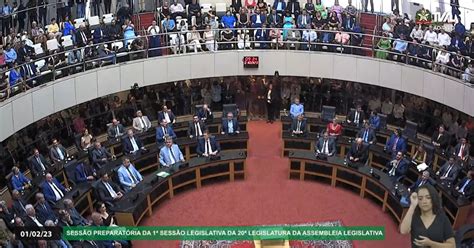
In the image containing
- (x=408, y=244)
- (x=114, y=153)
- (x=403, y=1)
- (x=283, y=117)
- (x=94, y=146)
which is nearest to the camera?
(x=408, y=244)

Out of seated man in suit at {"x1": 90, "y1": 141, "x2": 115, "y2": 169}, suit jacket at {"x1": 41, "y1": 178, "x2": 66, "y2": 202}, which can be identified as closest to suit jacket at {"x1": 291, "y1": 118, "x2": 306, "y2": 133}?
seated man in suit at {"x1": 90, "y1": 141, "x2": 115, "y2": 169}

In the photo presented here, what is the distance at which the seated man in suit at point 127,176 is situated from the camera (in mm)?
16625

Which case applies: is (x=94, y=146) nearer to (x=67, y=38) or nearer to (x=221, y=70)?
(x=67, y=38)

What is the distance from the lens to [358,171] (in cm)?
1750

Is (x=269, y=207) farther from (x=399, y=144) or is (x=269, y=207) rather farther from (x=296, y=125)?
(x=399, y=144)

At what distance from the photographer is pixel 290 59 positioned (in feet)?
72.9

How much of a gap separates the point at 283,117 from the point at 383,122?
3128mm

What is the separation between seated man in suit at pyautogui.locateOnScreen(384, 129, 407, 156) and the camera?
18.3 metres

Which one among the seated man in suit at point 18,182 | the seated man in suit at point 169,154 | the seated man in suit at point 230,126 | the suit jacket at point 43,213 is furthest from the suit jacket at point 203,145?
the suit jacket at point 43,213

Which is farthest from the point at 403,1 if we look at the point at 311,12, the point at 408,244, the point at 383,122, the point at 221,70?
the point at 408,244

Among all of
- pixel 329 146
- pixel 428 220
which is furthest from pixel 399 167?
pixel 428 220

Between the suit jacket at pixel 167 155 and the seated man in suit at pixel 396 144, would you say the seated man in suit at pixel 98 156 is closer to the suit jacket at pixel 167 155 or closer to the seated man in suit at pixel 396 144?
the suit jacket at pixel 167 155

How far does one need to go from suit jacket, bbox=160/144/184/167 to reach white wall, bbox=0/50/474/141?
11.7ft

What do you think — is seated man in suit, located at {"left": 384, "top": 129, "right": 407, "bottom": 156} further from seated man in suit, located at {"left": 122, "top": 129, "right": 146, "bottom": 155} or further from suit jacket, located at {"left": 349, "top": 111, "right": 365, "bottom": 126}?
seated man in suit, located at {"left": 122, "top": 129, "right": 146, "bottom": 155}
